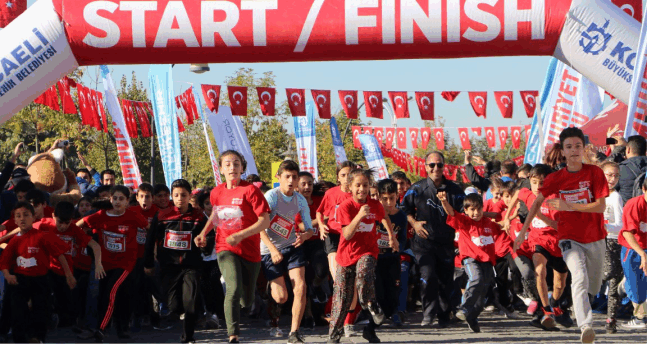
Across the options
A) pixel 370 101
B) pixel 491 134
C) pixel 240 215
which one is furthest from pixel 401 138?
pixel 240 215

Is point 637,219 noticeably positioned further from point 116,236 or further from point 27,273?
point 27,273

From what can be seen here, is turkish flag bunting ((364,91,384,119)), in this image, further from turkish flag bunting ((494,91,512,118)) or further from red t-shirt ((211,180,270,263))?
red t-shirt ((211,180,270,263))

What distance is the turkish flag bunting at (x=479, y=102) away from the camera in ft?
74.2

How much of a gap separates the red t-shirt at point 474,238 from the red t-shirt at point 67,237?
3771 mm

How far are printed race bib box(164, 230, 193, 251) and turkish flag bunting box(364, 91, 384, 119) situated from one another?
14883 millimetres

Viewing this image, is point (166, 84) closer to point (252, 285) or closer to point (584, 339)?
point (252, 285)

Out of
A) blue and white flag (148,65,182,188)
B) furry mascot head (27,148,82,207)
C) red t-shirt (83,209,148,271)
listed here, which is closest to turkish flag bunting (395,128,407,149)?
blue and white flag (148,65,182,188)

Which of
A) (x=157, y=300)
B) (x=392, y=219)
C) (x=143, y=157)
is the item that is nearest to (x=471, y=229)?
(x=392, y=219)

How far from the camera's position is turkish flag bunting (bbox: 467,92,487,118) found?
2261cm

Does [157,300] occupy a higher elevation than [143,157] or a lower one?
lower

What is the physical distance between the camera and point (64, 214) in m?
8.55

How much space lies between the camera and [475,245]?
8961 millimetres

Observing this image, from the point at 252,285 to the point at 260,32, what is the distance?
2.71m

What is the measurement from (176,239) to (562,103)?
7.86 metres
